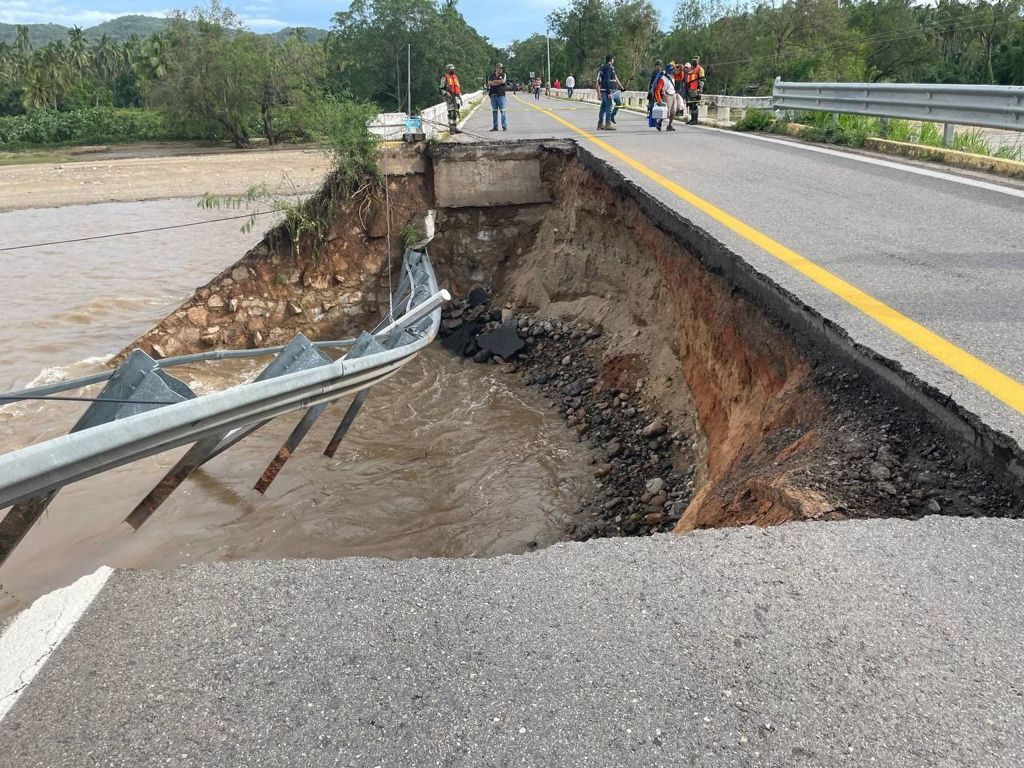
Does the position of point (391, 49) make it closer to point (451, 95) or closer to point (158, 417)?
point (451, 95)

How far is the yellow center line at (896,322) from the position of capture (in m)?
3.14

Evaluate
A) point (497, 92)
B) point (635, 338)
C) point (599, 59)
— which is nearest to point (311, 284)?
point (635, 338)

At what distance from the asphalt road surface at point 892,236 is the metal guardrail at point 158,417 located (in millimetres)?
2697

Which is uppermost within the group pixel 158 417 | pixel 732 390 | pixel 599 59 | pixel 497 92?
pixel 599 59

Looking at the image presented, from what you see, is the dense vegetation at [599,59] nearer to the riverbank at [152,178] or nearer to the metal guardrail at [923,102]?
the riverbank at [152,178]

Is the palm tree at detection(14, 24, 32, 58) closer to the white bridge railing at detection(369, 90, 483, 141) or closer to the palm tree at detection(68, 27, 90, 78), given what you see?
the palm tree at detection(68, 27, 90, 78)

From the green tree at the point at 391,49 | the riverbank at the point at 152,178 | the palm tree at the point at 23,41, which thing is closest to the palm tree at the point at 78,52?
the palm tree at the point at 23,41

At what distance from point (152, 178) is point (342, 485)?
31901 mm

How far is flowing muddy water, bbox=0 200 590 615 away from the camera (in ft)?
18.8

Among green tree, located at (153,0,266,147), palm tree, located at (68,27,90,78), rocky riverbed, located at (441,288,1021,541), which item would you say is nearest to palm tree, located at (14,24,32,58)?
palm tree, located at (68,27,90,78)

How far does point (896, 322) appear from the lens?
390cm

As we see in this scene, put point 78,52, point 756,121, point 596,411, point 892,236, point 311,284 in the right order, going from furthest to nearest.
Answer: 1. point 78,52
2. point 756,121
3. point 311,284
4. point 596,411
5. point 892,236

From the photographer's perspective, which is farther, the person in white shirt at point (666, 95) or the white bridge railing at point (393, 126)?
the person in white shirt at point (666, 95)

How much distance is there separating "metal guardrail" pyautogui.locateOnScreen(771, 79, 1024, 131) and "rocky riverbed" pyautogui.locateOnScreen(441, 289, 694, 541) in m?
5.56
